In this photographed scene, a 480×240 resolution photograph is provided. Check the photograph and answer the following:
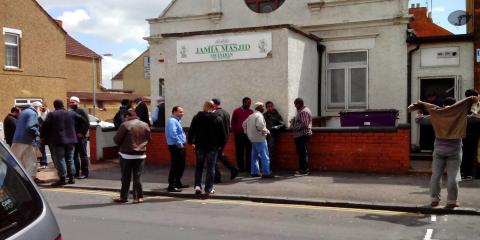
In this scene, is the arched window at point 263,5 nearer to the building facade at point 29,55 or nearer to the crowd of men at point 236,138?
the crowd of men at point 236,138

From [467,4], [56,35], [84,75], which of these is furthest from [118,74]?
[467,4]

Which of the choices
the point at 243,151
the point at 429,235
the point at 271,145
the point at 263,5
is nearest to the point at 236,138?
the point at 243,151

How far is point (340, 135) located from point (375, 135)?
77 cm

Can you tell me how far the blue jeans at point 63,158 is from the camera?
34.6ft

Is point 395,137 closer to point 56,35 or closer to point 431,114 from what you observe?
point 431,114

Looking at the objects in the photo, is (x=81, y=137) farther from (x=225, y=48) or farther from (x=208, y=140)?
(x=225, y=48)

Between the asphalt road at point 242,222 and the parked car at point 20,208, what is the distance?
11.9ft

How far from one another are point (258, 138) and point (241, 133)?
0.82 metres

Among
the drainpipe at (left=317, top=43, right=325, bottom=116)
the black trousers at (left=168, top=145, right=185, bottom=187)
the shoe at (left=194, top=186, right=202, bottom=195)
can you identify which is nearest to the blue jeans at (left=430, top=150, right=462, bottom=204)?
the shoe at (left=194, top=186, right=202, bottom=195)

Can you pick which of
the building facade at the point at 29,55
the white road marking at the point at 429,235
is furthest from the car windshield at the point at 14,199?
the building facade at the point at 29,55

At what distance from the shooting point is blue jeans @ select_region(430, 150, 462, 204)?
7.57 m

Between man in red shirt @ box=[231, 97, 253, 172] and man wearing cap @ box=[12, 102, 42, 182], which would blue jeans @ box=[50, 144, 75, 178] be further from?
man in red shirt @ box=[231, 97, 253, 172]

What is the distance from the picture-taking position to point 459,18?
1392 centimetres

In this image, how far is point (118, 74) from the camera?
74.1m
